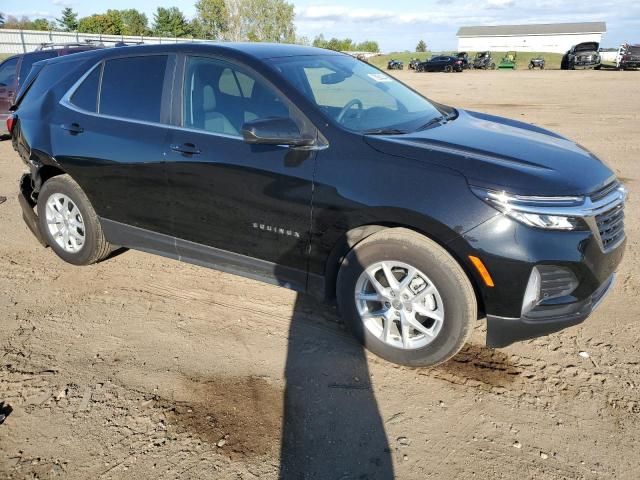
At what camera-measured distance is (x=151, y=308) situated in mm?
3969

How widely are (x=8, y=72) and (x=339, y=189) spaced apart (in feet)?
32.7

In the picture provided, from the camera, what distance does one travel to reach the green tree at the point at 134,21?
8788cm

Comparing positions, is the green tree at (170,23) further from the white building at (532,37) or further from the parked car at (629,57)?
the parked car at (629,57)

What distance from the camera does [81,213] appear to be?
14.4 ft

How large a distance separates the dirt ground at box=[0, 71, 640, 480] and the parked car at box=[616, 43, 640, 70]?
121ft

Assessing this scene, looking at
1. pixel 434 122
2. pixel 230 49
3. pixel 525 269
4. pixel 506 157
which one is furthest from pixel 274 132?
pixel 525 269

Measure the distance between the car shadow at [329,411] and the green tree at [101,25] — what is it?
276 ft

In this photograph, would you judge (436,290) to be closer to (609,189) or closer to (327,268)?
(327,268)

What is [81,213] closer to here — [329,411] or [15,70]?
[329,411]

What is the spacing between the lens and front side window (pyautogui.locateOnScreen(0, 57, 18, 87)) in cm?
1015

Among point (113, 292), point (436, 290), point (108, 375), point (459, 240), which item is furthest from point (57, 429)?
point (459, 240)

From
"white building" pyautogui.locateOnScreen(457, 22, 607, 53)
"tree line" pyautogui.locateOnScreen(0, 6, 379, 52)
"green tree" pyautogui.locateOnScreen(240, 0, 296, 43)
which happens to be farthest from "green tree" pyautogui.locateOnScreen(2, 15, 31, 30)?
"white building" pyautogui.locateOnScreen(457, 22, 607, 53)

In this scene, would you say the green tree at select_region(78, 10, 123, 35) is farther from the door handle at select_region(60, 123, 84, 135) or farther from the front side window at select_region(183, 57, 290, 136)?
the front side window at select_region(183, 57, 290, 136)

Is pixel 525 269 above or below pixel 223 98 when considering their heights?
below
